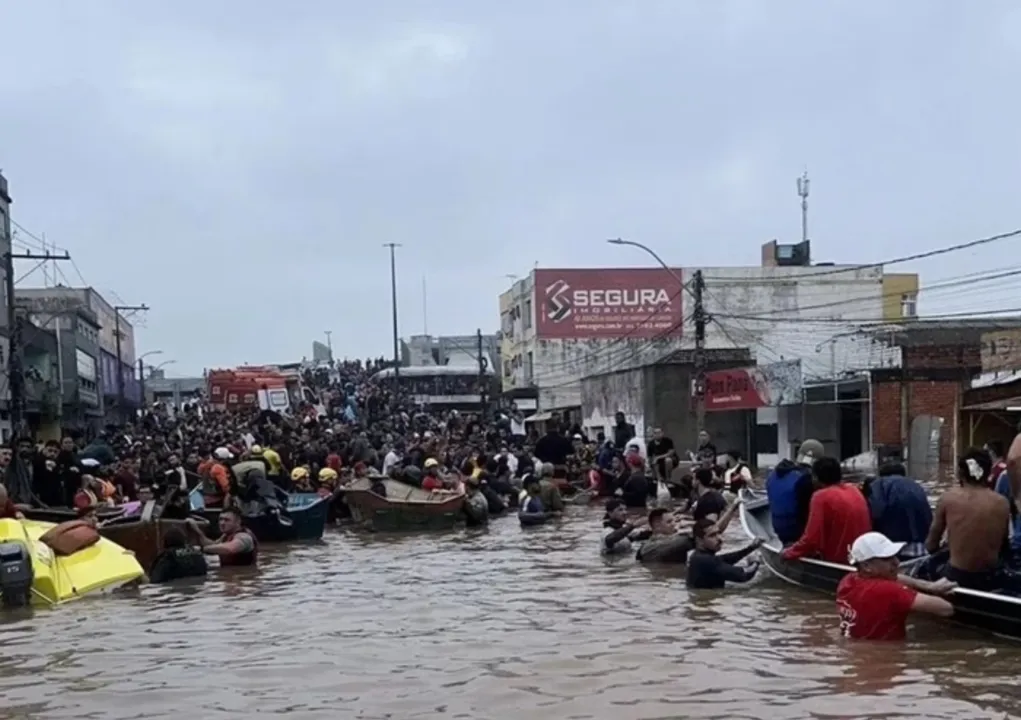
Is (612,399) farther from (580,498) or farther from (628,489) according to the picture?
A: (628,489)

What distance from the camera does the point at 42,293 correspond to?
81.1 meters

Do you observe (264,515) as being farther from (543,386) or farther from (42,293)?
(42,293)

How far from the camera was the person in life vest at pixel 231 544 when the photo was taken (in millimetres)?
17281

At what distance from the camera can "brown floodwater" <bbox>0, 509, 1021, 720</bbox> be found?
9.20m

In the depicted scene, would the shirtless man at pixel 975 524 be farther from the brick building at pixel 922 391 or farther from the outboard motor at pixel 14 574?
the brick building at pixel 922 391

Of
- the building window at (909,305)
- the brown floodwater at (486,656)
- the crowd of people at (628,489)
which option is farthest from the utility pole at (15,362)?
the building window at (909,305)

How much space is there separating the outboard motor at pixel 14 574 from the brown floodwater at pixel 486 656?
0.57 metres

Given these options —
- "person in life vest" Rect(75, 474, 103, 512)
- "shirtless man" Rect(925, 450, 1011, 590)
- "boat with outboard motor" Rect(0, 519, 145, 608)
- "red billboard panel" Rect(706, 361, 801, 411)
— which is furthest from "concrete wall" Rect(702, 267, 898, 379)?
"shirtless man" Rect(925, 450, 1011, 590)

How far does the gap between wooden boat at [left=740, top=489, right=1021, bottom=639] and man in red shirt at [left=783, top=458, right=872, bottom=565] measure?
0.17m

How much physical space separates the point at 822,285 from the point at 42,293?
46.3 metres

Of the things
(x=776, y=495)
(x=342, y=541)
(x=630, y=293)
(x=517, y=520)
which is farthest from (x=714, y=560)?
(x=630, y=293)

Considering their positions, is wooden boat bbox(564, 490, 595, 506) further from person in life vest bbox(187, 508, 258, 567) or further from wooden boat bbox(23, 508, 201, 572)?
wooden boat bbox(23, 508, 201, 572)

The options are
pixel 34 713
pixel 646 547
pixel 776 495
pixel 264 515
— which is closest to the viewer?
pixel 34 713

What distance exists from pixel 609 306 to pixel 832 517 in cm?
5064
